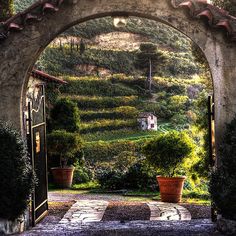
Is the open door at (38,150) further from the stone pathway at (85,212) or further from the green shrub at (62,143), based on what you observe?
the green shrub at (62,143)

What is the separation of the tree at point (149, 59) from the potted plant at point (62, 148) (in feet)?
68.0

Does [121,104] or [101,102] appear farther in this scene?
[121,104]

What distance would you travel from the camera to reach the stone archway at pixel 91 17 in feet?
26.8

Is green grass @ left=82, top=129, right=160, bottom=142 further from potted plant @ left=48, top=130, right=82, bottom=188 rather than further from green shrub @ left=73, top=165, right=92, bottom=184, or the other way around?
potted plant @ left=48, top=130, right=82, bottom=188

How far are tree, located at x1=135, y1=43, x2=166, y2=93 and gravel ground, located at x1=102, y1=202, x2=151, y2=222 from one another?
84.5 feet

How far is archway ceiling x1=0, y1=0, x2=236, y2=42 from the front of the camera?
7969mm

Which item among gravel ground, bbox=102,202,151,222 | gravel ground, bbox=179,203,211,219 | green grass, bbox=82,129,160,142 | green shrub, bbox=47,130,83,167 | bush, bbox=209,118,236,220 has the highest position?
green grass, bbox=82,129,160,142

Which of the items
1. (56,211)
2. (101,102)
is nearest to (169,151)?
(56,211)

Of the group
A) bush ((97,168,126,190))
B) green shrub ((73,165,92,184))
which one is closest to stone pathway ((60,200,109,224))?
A: bush ((97,168,126,190))

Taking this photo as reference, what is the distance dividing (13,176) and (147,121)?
2280cm

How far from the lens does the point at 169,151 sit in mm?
12078

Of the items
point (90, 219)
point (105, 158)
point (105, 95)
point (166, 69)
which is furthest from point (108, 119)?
point (90, 219)

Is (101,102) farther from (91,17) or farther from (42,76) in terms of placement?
(91,17)

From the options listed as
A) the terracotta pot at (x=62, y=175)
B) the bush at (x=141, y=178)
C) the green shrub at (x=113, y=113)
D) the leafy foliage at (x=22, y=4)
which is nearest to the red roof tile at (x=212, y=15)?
the bush at (x=141, y=178)
